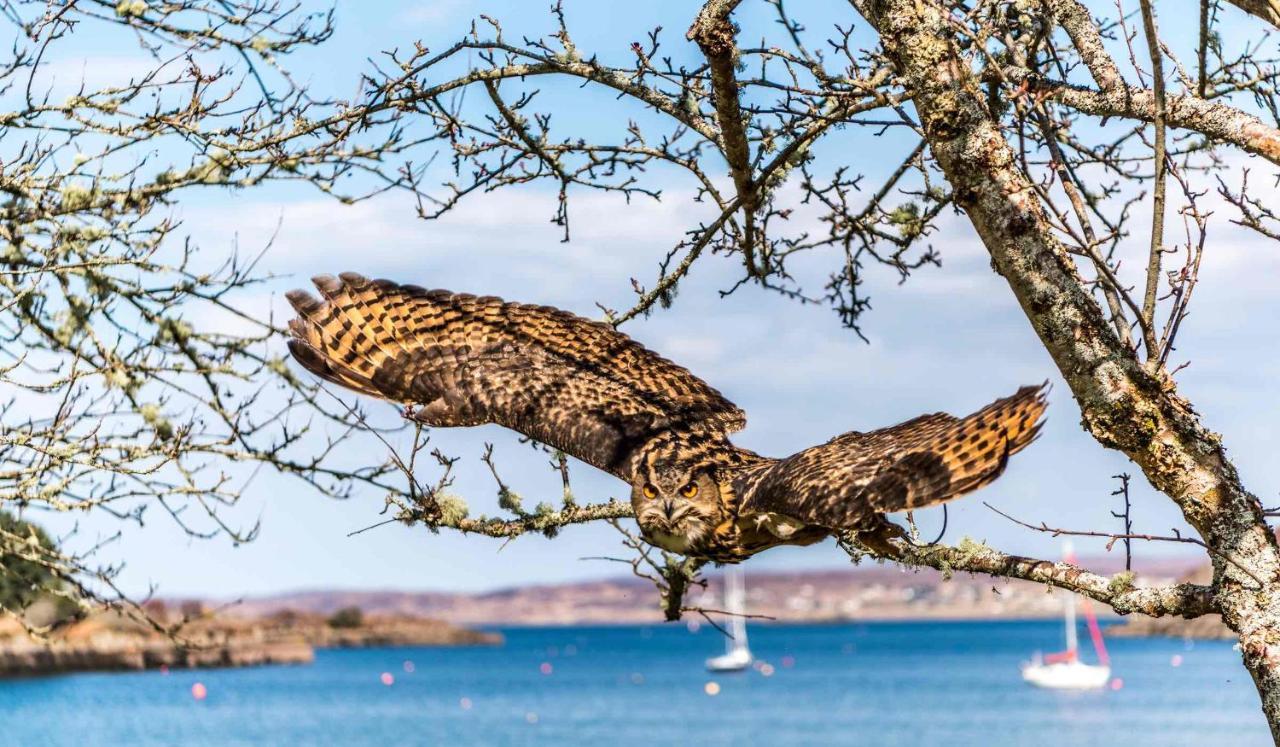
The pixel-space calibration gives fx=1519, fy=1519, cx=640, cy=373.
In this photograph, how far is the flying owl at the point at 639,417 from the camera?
3.81m

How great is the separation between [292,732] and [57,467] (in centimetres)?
6076

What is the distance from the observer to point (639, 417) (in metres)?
5.00

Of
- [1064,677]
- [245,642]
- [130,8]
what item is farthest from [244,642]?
[130,8]

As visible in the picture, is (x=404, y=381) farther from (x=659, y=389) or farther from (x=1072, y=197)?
(x=1072, y=197)

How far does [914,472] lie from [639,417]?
4.54 feet

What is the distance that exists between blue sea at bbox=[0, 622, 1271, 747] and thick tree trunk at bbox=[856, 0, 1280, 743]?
51132mm

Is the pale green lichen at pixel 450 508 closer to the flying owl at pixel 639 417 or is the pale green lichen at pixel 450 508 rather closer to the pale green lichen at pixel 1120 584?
the flying owl at pixel 639 417

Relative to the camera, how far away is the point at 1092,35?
15.3ft

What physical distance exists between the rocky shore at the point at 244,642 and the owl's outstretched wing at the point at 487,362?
148 ft

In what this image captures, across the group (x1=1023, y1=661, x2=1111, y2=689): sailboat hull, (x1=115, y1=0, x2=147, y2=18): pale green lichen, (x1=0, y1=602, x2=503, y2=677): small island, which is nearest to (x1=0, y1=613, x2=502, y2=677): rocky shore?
(x1=0, y1=602, x2=503, y2=677): small island

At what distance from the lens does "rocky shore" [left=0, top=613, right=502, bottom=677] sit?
286ft

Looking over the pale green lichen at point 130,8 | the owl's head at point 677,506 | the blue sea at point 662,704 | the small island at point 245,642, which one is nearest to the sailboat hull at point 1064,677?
the blue sea at point 662,704

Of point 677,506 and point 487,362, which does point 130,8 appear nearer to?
point 487,362

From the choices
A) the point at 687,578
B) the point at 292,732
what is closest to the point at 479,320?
the point at 687,578
